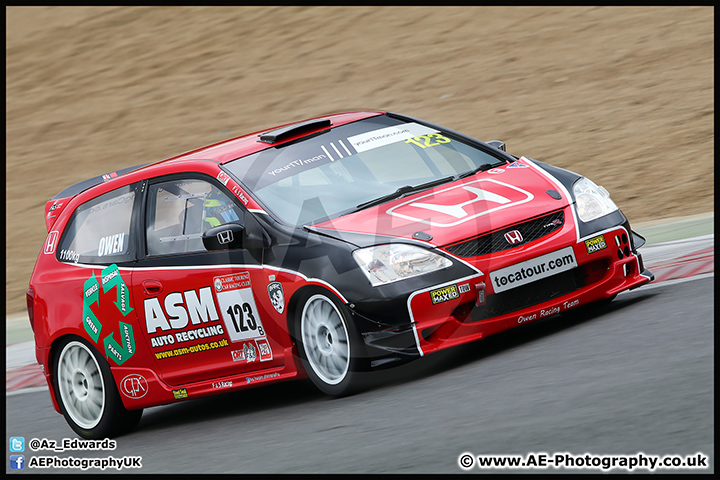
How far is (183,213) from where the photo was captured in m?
6.62

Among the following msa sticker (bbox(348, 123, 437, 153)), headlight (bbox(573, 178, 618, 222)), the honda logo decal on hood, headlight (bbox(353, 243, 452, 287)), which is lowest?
headlight (bbox(353, 243, 452, 287))

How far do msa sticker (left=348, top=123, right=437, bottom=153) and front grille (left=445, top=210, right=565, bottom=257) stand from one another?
1352 mm

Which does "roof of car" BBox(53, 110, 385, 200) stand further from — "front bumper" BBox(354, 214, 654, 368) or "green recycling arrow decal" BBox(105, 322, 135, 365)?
"front bumper" BBox(354, 214, 654, 368)

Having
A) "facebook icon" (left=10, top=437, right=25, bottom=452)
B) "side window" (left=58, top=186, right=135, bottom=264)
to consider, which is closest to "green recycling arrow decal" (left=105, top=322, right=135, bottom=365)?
"side window" (left=58, top=186, right=135, bottom=264)

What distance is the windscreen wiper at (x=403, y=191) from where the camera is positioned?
621 centimetres

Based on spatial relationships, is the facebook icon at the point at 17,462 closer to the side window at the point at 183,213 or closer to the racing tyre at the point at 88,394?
the racing tyre at the point at 88,394

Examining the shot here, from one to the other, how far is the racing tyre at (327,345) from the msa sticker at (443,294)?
0.49 meters

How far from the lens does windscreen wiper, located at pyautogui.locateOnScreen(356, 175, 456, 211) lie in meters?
6.21

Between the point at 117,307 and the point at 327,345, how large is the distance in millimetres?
1684

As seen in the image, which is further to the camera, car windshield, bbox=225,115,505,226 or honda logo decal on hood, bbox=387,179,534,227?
car windshield, bbox=225,115,505,226

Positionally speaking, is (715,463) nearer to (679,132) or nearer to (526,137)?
(679,132)

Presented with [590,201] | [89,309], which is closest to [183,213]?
[89,309]

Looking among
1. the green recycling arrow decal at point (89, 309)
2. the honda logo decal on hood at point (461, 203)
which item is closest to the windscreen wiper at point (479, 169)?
the honda logo decal on hood at point (461, 203)

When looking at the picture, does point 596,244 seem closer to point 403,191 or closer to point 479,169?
point 479,169
